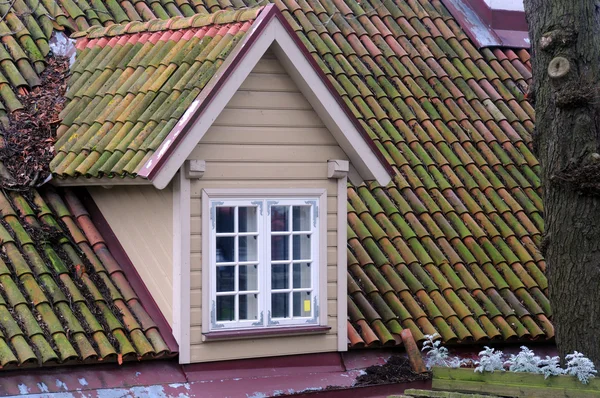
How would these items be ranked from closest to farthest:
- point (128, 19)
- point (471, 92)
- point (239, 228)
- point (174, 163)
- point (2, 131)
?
point (174, 163)
point (239, 228)
point (2, 131)
point (128, 19)
point (471, 92)

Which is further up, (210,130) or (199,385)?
(210,130)

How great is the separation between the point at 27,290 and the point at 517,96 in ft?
20.7

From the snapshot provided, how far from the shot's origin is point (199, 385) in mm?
7844

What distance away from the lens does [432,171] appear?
34.6ft

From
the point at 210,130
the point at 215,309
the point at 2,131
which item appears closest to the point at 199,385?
the point at 215,309

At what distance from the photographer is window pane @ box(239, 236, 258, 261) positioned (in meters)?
8.11

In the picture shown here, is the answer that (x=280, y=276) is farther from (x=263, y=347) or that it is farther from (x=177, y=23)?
(x=177, y=23)

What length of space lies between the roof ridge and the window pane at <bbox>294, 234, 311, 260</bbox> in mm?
1696

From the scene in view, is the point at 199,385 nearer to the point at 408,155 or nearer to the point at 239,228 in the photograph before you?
the point at 239,228

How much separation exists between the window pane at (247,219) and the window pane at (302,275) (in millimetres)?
478

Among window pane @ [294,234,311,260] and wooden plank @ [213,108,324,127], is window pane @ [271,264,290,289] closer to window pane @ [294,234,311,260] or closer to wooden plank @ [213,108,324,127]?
window pane @ [294,234,311,260]

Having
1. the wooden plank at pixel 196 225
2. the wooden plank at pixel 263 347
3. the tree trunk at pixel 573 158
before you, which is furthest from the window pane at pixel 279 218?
the tree trunk at pixel 573 158

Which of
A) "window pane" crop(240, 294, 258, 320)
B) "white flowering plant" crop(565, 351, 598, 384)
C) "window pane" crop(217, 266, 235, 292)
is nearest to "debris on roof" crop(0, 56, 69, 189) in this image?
"window pane" crop(217, 266, 235, 292)

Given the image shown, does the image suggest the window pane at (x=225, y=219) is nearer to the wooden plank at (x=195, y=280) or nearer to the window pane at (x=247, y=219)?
the window pane at (x=247, y=219)
